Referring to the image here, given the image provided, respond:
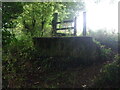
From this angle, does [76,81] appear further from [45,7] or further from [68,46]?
[45,7]

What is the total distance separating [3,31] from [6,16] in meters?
0.53

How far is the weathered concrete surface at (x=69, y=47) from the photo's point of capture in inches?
306

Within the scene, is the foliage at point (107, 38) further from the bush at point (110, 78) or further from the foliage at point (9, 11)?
the foliage at point (9, 11)

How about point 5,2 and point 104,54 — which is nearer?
point 5,2

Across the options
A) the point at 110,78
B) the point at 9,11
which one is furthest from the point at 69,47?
the point at 9,11

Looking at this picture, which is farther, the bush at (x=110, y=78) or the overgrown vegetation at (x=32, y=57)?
the overgrown vegetation at (x=32, y=57)

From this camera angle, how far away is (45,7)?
35.8 feet

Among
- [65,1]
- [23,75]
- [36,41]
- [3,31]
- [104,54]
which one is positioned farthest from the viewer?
[65,1]

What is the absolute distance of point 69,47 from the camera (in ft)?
26.2

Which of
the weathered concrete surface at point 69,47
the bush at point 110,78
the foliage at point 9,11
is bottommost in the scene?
the bush at point 110,78

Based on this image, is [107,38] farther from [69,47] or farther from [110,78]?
[110,78]

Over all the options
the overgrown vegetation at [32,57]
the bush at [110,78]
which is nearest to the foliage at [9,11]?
the overgrown vegetation at [32,57]

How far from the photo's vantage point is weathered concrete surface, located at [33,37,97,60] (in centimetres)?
777

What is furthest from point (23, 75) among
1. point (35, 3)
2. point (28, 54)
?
point (35, 3)
